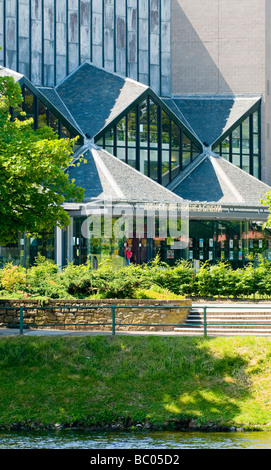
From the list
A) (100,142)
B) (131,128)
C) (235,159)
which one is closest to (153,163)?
(131,128)

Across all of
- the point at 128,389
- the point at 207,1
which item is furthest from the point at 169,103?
the point at 128,389

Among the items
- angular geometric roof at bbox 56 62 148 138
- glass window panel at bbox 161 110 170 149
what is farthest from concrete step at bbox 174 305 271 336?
glass window panel at bbox 161 110 170 149

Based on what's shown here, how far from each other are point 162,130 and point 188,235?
373 inches

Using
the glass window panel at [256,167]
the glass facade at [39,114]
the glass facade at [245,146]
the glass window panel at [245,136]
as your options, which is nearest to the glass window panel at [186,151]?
the glass facade at [245,146]

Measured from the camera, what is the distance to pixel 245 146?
49688mm

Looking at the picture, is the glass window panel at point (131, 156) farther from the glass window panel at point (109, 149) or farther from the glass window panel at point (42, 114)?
the glass window panel at point (42, 114)

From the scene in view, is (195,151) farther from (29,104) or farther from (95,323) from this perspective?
(95,323)

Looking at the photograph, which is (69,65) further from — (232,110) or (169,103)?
(232,110)

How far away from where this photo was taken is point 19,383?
19188mm

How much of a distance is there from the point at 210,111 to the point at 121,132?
26.3 feet

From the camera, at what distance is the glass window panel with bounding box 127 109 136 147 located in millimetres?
45188

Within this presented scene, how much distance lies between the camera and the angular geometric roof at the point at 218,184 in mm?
41906

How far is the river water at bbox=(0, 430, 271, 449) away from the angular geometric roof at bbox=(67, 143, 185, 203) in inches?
789

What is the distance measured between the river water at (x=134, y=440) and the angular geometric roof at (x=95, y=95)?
28.5 meters
